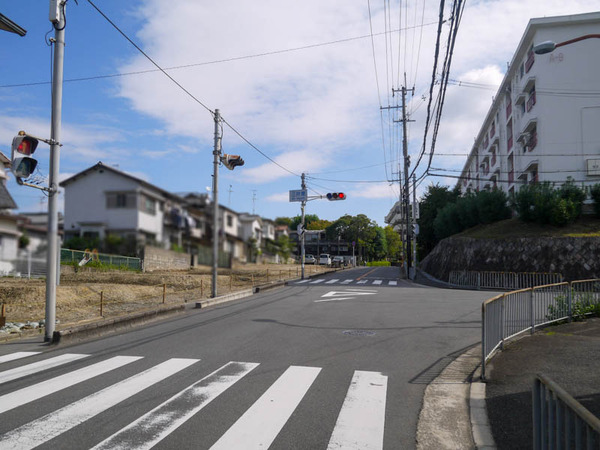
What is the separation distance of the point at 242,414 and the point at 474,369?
4.33 meters

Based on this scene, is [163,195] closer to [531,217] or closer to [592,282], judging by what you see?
[592,282]

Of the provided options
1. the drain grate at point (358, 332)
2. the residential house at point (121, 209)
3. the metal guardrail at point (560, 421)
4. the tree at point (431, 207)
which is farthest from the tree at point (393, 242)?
the residential house at point (121, 209)

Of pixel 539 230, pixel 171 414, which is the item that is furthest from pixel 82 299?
pixel 539 230

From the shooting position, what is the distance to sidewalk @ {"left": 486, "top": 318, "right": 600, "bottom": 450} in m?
5.16

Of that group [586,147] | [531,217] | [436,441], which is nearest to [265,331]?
[436,441]

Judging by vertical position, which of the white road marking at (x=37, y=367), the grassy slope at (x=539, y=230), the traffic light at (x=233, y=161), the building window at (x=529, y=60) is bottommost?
the white road marking at (x=37, y=367)

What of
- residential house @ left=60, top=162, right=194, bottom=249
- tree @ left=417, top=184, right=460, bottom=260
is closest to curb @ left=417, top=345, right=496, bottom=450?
residential house @ left=60, top=162, right=194, bottom=249

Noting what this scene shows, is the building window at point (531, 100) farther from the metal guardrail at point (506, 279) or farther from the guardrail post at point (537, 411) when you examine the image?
the guardrail post at point (537, 411)

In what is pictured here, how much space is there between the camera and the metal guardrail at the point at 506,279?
25734 millimetres

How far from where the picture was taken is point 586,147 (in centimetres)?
3372

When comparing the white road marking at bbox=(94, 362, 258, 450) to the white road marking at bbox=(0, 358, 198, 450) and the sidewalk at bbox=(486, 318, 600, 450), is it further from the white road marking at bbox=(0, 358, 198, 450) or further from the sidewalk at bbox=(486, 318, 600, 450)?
the sidewalk at bbox=(486, 318, 600, 450)

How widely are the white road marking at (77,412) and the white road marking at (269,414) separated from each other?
174 centimetres

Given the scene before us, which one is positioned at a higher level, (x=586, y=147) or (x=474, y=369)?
(x=586, y=147)

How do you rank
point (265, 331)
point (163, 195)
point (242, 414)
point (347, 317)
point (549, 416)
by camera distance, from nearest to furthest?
point (163, 195) → point (549, 416) → point (242, 414) → point (265, 331) → point (347, 317)
